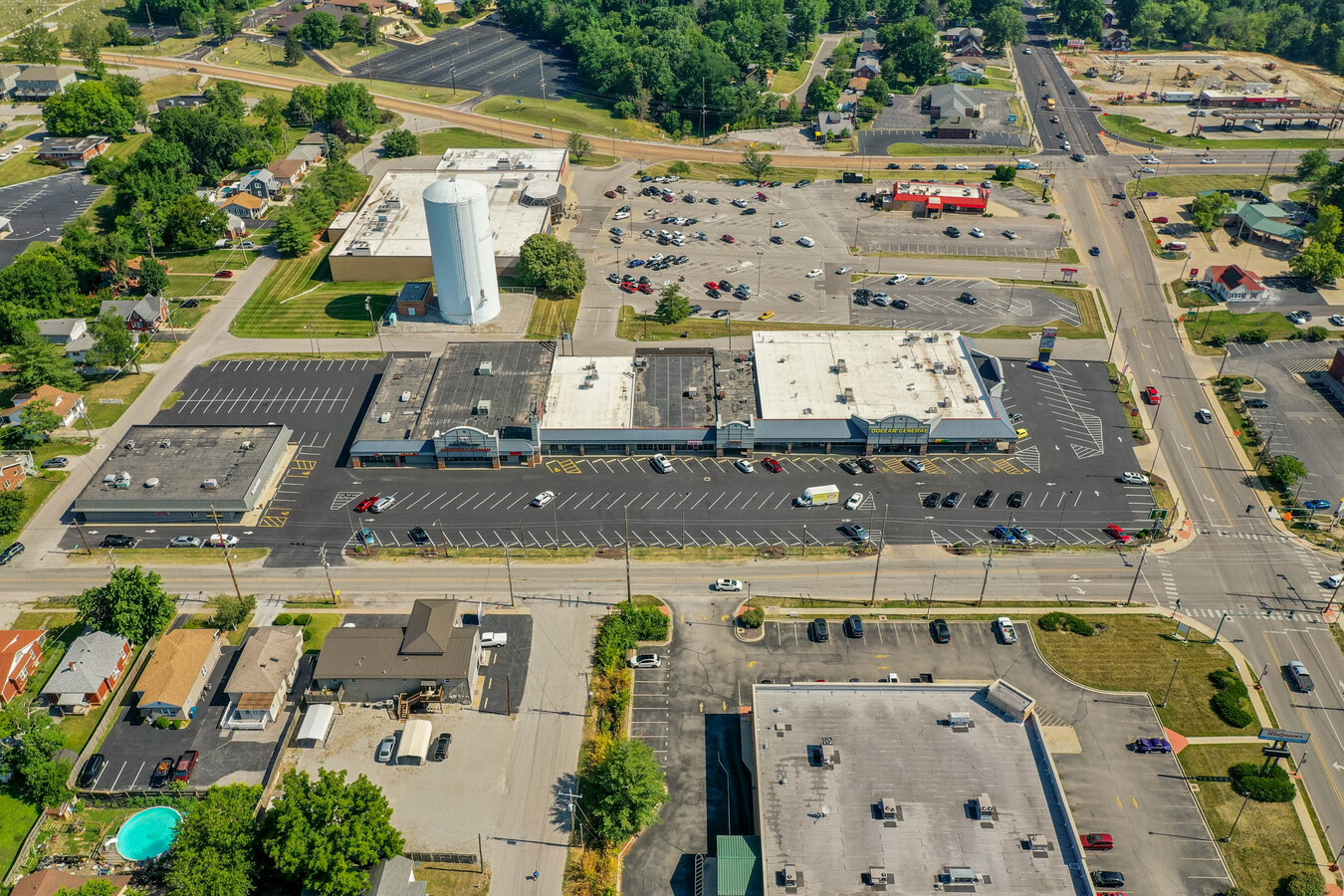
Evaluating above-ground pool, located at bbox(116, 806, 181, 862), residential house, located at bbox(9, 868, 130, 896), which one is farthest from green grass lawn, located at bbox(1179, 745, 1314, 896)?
residential house, located at bbox(9, 868, 130, 896)

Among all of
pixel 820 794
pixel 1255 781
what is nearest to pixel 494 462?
pixel 820 794

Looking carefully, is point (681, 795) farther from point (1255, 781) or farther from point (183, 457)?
point (183, 457)

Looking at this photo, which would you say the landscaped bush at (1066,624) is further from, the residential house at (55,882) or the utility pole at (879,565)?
the residential house at (55,882)

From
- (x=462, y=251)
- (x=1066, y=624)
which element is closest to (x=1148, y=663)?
(x=1066, y=624)

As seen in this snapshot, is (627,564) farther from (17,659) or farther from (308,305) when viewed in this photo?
(308,305)

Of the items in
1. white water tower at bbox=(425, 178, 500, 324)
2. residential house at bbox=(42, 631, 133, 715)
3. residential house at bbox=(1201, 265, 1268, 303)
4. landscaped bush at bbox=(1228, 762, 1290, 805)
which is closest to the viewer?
landscaped bush at bbox=(1228, 762, 1290, 805)

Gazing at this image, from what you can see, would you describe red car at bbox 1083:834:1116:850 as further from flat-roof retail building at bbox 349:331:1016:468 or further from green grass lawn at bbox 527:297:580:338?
green grass lawn at bbox 527:297:580:338
